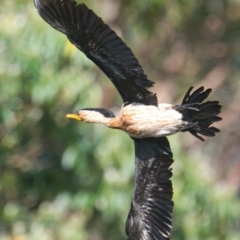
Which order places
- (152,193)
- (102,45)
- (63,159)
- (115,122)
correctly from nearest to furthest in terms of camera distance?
1. (102,45)
2. (115,122)
3. (152,193)
4. (63,159)

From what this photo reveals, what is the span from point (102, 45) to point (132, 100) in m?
0.37

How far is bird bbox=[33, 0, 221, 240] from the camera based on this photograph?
531 cm

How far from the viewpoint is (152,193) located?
19.2 ft

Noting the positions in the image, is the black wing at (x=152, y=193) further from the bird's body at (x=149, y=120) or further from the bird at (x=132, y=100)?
the bird's body at (x=149, y=120)

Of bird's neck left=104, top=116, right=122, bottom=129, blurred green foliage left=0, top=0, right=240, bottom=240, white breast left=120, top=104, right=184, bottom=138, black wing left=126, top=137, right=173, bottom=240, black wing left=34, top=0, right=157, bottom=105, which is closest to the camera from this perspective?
black wing left=34, top=0, right=157, bottom=105

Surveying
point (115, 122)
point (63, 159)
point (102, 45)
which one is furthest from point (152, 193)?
point (63, 159)

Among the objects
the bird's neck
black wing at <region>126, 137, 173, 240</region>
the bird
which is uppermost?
the bird

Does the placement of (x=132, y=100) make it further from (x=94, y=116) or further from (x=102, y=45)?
(x=102, y=45)

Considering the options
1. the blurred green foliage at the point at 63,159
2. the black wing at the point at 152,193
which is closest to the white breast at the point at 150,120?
the black wing at the point at 152,193

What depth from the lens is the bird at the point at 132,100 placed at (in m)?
5.31

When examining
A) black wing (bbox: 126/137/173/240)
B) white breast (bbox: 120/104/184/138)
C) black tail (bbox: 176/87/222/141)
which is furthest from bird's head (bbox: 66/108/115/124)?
black tail (bbox: 176/87/222/141)

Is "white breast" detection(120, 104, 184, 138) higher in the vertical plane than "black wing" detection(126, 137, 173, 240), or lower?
higher

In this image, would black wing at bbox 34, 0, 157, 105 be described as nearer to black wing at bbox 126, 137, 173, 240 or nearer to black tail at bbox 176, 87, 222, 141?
black tail at bbox 176, 87, 222, 141

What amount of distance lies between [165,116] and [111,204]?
265cm
